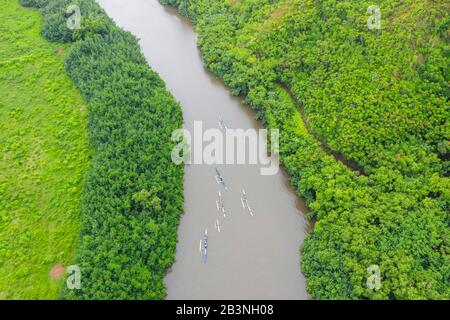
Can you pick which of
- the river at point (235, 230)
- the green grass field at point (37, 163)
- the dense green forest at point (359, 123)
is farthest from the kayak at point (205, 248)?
the green grass field at point (37, 163)

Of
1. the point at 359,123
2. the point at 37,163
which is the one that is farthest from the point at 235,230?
the point at 37,163

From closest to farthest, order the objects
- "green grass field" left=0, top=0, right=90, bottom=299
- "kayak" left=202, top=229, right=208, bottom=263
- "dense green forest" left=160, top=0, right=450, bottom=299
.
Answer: "dense green forest" left=160, top=0, right=450, bottom=299 < "green grass field" left=0, top=0, right=90, bottom=299 < "kayak" left=202, top=229, right=208, bottom=263

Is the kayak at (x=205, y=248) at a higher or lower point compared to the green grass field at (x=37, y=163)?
lower

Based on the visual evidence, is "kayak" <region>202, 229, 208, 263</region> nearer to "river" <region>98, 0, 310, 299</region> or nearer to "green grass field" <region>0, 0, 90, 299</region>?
"river" <region>98, 0, 310, 299</region>

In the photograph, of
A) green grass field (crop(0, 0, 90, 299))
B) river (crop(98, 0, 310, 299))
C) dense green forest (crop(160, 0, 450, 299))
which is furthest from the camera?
green grass field (crop(0, 0, 90, 299))

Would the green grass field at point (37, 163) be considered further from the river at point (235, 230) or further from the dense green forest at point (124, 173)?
the river at point (235, 230)

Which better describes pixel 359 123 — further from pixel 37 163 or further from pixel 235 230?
pixel 37 163

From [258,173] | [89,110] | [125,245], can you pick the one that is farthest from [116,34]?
[125,245]

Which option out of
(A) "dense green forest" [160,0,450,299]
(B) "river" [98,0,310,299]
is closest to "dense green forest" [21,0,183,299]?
(B) "river" [98,0,310,299]

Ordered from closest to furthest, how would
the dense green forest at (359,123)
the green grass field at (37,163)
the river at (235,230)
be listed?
the dense green forest at (359,123), the river at (235,230), the green grass field at (37,163)
